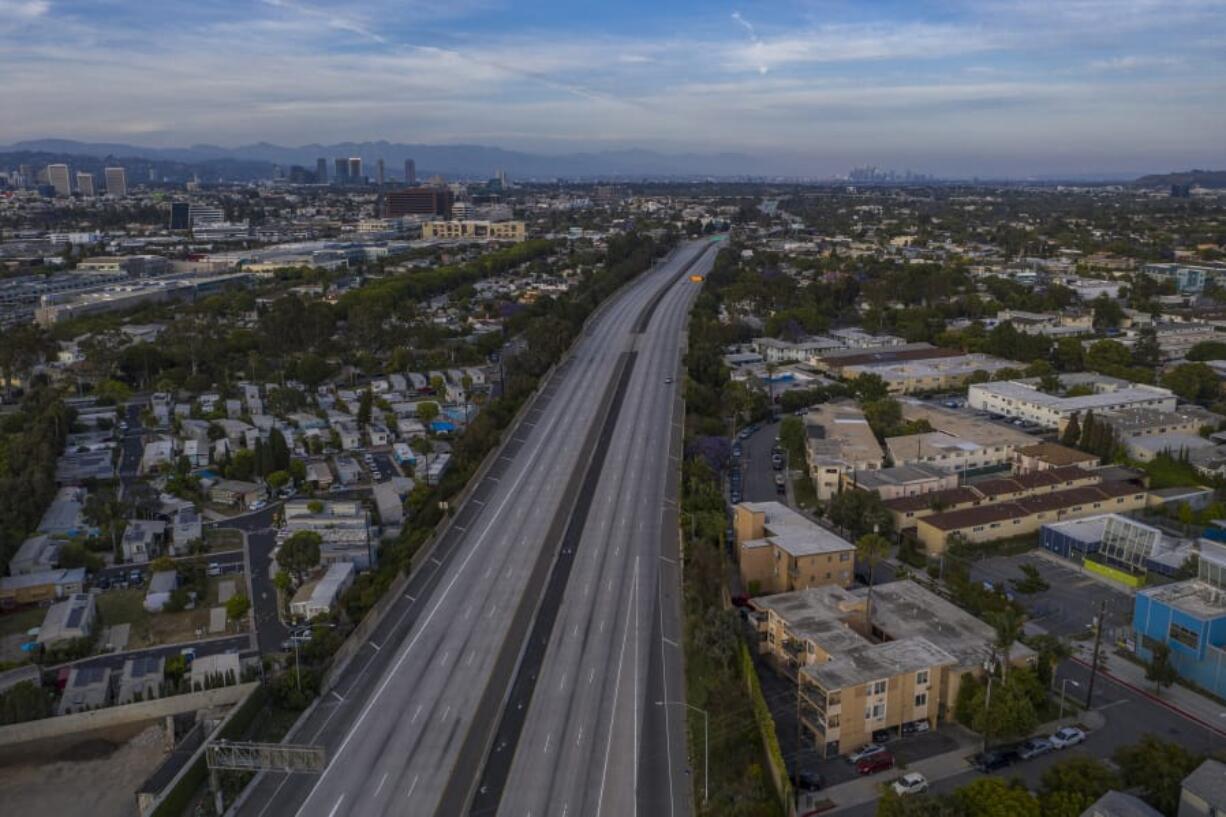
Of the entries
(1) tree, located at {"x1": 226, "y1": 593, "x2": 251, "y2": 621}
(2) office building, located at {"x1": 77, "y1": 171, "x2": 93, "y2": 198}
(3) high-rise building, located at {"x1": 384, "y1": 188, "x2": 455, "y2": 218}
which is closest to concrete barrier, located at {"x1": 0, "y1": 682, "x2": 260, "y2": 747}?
(1) tree, located at {"x1": 226, "y1": 593, "x2": 251, "y2": 621}

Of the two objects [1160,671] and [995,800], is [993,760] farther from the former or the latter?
[1160,671]

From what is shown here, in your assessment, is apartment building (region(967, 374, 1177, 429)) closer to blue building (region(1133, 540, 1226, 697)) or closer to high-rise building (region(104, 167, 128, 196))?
blue building (region(1133, 540, 1226, 697))

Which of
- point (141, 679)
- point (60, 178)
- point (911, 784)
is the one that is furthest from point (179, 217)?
point (911, 784)

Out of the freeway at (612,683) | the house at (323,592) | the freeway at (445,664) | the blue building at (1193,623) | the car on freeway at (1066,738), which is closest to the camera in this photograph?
the freeway at (612,683)

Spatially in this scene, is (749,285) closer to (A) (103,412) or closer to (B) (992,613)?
(A) (103,412)

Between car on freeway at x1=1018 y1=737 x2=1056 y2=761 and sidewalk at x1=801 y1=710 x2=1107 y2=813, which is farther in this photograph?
car on freeway at x1=1018 y1=737 x2=1056 y2=761

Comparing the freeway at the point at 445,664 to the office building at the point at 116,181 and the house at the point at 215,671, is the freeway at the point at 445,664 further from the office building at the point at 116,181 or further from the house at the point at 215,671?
the office building at the point at 116,181

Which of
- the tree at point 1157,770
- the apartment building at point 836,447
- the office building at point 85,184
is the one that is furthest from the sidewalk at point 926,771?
the office building at point 85,184
